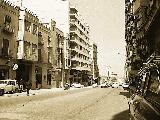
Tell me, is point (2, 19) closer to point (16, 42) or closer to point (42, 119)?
point (16, 42)

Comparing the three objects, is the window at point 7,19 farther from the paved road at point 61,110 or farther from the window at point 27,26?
the paved road at point 61,110

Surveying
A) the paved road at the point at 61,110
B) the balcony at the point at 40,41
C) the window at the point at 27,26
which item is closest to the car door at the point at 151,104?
the paved road at the point at 61,110

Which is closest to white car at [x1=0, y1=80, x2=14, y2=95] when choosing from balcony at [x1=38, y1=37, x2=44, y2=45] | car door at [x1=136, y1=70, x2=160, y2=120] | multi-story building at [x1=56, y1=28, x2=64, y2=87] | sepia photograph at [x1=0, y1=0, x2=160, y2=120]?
sepia photograph at [x1=0, y1=0, x2=160, y2=120]

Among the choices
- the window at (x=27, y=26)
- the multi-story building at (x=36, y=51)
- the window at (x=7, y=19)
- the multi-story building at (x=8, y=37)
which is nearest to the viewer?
A: the multi-story building at (x=8, y=37)

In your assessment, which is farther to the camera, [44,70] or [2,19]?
[44,70]

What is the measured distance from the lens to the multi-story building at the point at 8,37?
39.0 meters

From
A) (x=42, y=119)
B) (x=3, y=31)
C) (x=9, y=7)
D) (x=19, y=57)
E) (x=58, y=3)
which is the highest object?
(x=58, y=3)

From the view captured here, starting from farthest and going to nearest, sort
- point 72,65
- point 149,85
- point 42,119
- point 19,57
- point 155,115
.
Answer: point 72,65 < point 19,57 < point 42,119 < point 149,85 < point 155,115

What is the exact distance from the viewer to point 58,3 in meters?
78.5

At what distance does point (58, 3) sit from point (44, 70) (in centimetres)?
2634

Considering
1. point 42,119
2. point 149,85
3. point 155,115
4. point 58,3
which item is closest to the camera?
point 155,115

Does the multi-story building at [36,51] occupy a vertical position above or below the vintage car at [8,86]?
above

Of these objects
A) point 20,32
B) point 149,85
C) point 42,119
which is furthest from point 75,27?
point 149,85

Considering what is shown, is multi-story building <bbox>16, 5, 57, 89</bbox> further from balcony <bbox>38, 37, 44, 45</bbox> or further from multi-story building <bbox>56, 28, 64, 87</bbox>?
multi-story building <bbox>56, 28, 64, 87</bbox>
